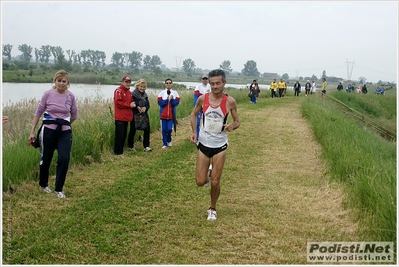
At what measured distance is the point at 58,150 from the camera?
5660 mm

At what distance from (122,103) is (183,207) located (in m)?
3.79

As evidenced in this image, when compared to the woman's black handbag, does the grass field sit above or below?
below

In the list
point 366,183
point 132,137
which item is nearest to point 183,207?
point 366,183

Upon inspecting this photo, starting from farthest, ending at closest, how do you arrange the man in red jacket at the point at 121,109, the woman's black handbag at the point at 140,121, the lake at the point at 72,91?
the lake at the point at 72,91
the woman's black handbag at the point at 140,121
the man in red jacket at the point at 121,109

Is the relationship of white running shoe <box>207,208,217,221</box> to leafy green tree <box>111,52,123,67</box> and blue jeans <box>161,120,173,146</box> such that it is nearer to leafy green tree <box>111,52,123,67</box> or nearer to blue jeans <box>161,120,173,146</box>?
blue jeans <box>161,120,173,146</box>

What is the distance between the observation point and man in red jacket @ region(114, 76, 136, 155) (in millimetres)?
8516

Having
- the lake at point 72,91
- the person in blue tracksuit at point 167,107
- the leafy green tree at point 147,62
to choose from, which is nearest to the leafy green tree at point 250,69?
the leafy green tree at point 147,62

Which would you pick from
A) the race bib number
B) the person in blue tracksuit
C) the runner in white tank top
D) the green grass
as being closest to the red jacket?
the person in blue tracksuit

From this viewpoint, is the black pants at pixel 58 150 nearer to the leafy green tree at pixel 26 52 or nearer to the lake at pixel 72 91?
the lake at pixel 72 91

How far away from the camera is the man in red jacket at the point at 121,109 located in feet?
27.9

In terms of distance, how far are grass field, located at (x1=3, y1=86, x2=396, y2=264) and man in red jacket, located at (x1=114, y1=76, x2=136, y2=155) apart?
0.97ft

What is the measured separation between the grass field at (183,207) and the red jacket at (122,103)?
0.54 m

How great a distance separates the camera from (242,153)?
903 centimetres

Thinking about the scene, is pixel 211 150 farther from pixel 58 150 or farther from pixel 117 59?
pixel 117 59
